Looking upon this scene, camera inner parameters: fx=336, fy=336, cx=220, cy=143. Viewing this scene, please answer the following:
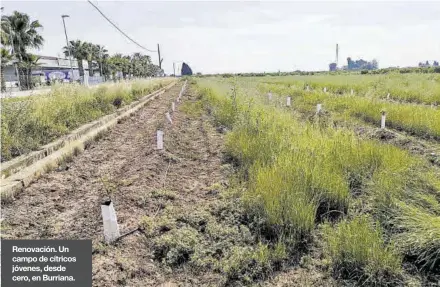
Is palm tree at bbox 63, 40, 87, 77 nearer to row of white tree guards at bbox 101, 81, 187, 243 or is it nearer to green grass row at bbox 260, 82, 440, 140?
green grass row at bbox 260, 82, 440, 140

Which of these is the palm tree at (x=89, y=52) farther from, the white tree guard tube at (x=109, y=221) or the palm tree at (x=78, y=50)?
the white tree guard tube at (x=109, y=221)

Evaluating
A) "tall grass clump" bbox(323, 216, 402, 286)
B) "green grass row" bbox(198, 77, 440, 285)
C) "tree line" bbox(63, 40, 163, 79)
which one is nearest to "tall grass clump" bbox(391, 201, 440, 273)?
"green grass row" bbox(198, 77, 440, 285)

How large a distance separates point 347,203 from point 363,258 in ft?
3.97

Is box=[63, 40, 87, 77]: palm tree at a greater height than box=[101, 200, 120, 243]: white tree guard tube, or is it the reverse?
box=[63, 40, 87, 77]: palm tree

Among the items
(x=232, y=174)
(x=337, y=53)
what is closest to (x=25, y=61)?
(x=232, y=174)

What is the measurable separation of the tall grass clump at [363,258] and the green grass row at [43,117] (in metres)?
5.34

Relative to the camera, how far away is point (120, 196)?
4242mm

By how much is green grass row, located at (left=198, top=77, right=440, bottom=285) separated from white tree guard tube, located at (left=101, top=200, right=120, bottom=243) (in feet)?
4.54

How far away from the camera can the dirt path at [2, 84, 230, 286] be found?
2887 mm

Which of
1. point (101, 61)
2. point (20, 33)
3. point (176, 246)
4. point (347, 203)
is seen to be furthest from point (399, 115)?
point (101, 61)

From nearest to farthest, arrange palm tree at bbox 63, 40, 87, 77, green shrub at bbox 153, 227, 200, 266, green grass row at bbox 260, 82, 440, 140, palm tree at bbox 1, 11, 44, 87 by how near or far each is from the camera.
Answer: green shrub at bbox 153, 227, 200, 266 < green grass row at bbox 260, 82, 440, 140 < palm tree at bbox 1, 11, 44, 87 < palm tree at bbox 63, 40, 87, 77

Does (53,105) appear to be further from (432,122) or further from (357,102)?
(357,102)

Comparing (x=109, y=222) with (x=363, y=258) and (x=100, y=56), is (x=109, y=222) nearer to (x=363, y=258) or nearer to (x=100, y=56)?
(x=363, y=258)

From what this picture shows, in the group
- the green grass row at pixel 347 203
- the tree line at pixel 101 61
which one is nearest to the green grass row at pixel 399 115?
the green grass row at pixel 347 203
